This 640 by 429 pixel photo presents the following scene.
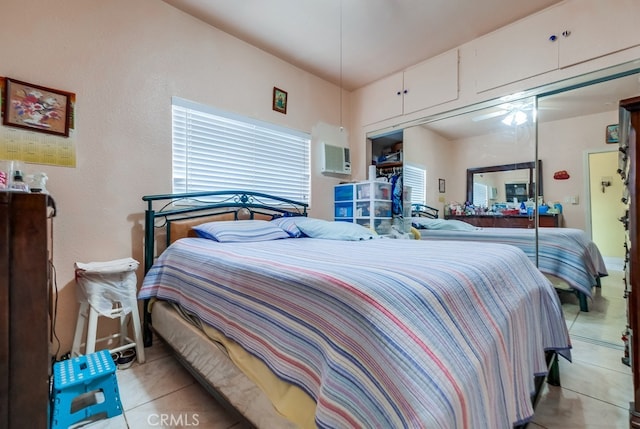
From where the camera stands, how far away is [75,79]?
1825 millimetres

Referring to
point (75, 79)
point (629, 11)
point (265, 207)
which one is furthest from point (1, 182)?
point (629, 11)

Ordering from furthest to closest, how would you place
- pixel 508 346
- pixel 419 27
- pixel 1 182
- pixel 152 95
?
pixel 419 27
pixel 152 95
pixel 1 182
pixel 508 346

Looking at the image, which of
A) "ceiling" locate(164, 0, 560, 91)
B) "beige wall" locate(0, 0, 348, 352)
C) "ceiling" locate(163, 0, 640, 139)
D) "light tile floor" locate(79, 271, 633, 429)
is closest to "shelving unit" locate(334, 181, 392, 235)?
"ceiling" locate(163, 0, 640, 139)

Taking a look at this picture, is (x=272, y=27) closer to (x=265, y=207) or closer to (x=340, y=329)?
(x=265, y=207)

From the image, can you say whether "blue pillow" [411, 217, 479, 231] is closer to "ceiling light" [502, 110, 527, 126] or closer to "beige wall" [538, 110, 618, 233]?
"beige wall" [538, 110, 618, 233]

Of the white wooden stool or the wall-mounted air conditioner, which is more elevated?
the wall-mounted air conditioner

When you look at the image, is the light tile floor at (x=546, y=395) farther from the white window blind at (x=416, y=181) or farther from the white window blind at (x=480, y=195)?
the white window blind at (x=416, y=181)

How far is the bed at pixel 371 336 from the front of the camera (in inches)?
25.5

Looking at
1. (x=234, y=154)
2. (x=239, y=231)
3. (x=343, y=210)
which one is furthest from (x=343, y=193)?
(x=239, y=231)

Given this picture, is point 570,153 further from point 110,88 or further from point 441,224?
point 110,88

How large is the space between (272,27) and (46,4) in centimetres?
150

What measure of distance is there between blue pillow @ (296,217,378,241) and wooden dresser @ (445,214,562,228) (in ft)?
4.18

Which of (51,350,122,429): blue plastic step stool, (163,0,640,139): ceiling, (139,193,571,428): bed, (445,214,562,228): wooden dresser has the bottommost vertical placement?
(51,350,122,429): blue plastic step stool

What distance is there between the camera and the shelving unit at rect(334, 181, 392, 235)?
3163 mm
